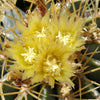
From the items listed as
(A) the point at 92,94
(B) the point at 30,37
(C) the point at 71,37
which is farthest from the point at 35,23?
(A) the point at 92,94

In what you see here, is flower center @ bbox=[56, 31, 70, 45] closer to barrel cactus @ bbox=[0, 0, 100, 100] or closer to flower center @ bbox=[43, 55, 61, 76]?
barrel cactus @ bbox=[0, 0, 100, 100]

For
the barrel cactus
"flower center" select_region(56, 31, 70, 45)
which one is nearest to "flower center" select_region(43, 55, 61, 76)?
the barrel cactus

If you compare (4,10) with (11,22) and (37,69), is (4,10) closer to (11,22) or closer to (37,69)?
(11,22)

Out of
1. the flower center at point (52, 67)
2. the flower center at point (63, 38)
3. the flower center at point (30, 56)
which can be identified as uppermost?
the flower center at point (63, 38)

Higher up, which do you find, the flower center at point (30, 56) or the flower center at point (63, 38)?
the flower center at point (63, 38)

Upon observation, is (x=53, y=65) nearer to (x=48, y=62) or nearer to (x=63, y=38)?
(x=48, y=62)

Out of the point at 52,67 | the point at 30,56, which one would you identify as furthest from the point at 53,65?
the point at 30,56

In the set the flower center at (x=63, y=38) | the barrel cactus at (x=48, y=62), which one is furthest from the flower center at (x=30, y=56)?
the flower center at (x=63, y=38)

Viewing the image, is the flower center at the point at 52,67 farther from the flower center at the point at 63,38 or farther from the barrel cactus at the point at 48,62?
the flower center at the point at 63,38
